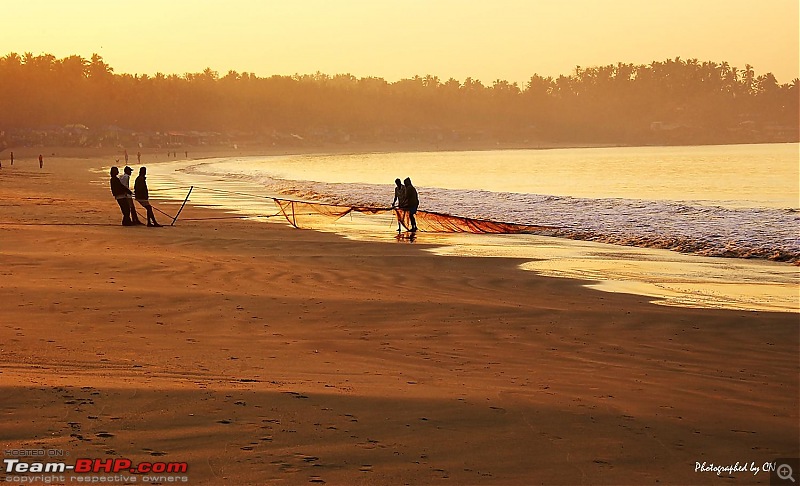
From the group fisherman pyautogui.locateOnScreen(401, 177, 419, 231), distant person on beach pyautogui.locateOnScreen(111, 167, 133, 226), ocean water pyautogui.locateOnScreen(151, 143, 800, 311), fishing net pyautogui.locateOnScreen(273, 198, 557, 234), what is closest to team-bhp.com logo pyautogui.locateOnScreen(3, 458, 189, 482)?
ocean water pyautogui.locateOnScreen(151, 143, 800, 311)

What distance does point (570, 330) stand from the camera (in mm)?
9469

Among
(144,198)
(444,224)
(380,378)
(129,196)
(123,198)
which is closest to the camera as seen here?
(380,378)

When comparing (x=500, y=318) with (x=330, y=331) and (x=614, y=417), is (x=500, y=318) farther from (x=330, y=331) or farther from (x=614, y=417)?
(x=614, y=417)

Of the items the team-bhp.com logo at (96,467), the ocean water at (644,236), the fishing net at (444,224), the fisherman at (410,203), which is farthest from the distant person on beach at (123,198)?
the team-bhp.com logo at (96,467)

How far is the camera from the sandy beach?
17.0ft

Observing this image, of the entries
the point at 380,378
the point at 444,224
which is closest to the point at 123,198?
the point at 444,224

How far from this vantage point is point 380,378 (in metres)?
7.04

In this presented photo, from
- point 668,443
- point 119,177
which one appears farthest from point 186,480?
point 119,177

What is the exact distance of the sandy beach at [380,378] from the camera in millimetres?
5172

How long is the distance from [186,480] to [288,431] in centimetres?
96

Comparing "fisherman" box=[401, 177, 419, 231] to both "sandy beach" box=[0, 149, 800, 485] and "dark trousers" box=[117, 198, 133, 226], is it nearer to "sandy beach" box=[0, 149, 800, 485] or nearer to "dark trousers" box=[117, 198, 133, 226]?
"dark trousers" box=[117, 198, 133, 226]

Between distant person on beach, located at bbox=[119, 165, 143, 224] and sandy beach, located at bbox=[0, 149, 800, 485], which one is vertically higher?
distant person on beach, located at bbox=[119, 165, 143, 224]

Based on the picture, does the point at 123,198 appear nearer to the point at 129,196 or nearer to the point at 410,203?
the point at 129,196

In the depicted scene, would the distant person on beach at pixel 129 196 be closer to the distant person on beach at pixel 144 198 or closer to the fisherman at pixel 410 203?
the distant person on beach at pixel 144 198
